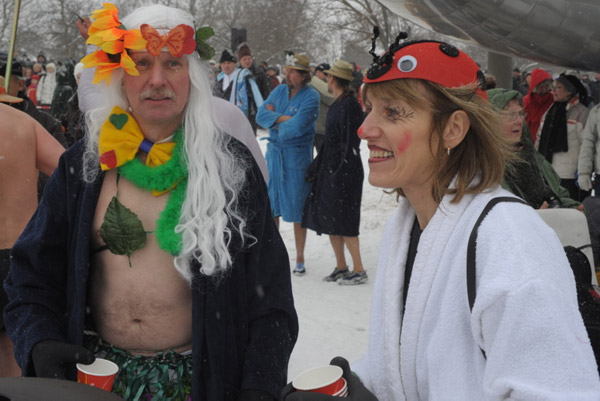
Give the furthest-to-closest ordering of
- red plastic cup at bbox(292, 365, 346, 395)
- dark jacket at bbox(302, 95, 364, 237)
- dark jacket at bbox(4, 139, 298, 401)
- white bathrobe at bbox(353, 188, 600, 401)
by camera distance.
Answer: dark jacket at bbox(302, 95, 364, 237)
dark jacket at bbox(4, 139, 298, 401)
red plastic cup at bbox(292, 365, 346, 395)
white bathrobe at bbox(353, 188, 600, 401)

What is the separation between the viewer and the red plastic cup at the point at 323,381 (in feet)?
5.34

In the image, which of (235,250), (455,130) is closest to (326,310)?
(235,250)

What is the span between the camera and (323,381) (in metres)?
1.66

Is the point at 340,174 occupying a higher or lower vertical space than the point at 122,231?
lower

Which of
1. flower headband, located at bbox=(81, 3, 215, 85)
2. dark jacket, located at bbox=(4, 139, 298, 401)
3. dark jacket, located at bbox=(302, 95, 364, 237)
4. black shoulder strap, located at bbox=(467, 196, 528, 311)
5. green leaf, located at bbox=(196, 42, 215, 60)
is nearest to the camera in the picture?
black shoulder strap, located at bbox=(467, 196, 528, 311)

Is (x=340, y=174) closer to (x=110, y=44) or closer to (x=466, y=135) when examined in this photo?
(x=110, y=44)

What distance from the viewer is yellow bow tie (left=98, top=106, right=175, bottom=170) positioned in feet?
7.30

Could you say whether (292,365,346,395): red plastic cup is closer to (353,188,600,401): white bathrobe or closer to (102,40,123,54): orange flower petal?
(353,188,600,401): white bathrobe

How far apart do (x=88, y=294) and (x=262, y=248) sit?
0.62 meters

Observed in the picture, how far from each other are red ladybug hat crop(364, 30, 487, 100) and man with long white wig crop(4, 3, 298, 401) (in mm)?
776

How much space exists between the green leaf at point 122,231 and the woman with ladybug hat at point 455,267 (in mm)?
820

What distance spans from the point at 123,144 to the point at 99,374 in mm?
792

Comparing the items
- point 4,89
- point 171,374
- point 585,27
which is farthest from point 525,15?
point 171,374

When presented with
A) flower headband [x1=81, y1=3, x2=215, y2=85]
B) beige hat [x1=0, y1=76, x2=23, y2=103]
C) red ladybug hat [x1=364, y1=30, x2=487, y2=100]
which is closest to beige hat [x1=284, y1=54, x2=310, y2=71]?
beige hat [x1=0, y1=76, x2=23, y2=103]
